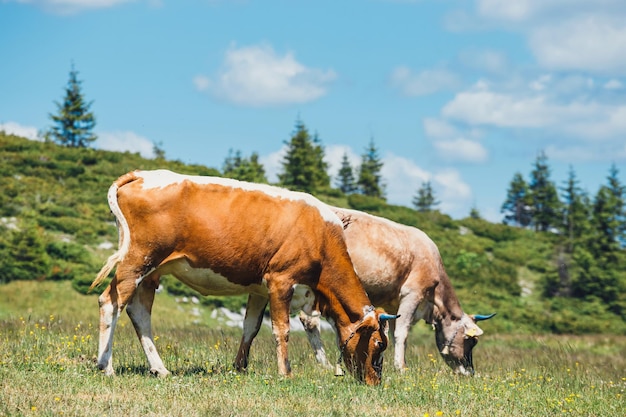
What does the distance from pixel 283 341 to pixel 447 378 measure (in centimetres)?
267

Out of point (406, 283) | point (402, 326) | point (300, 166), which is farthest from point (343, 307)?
point (300, 166)

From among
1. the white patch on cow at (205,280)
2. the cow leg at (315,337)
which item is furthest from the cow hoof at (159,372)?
the cow leg at (315,337)

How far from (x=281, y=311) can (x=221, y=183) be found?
75.0 inches

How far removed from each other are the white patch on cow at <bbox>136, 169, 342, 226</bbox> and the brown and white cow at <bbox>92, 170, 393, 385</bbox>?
0.05 feet

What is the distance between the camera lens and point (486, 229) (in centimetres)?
5453

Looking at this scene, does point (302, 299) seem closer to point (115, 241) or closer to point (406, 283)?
point (406, 283)

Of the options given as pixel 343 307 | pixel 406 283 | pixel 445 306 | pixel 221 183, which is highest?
pixel 221 183

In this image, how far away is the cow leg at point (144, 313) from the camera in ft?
33.1

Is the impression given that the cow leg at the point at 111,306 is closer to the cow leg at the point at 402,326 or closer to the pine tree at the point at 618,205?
the cow leg at the point at 402,326

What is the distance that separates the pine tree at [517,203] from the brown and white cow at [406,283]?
8206 centimetres

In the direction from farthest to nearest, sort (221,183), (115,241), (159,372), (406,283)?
1. (115,241)
2. (406,283)
3. (221,183)
4. (159,372)

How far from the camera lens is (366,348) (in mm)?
10578

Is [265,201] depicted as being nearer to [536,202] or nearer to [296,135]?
[296,135]

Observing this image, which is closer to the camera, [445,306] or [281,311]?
[281,311]
